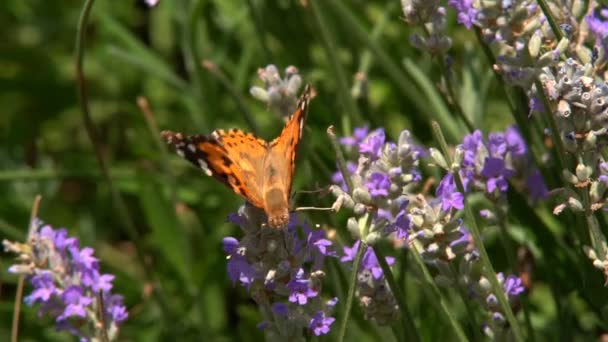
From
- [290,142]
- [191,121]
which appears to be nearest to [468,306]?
[290,142]

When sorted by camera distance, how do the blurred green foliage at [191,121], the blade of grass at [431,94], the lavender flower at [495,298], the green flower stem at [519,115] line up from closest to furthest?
the lavender flower at [495,298] < the green flower stem at [519,115] < the blurred green foliage at [191,121] < the blade of grass at [431,94]

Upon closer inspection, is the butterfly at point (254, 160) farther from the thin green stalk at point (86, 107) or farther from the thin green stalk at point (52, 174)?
the thin green stalk at point (52, 174)

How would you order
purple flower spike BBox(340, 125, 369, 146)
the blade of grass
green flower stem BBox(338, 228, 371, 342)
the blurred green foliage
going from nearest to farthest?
green flower stem BBox(338, 228, 371, 342) < purple flower spike BBox(340, 125, 369, 146) < the blurred green foliage < the blade of grass

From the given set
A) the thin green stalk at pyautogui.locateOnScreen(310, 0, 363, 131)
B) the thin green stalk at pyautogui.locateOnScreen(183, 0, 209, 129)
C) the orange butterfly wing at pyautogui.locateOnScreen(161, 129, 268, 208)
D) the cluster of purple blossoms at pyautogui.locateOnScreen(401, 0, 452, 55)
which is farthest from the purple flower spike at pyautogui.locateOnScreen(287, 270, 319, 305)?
the thin green stalk at pyautogui.locateOnScreen(183, 0, 209, 129)

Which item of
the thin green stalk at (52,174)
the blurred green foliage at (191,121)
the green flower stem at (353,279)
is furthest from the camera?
the thin green stalk at (52,174)

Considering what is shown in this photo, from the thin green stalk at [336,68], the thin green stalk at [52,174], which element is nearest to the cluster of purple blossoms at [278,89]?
the thin green stalk at [336,68]

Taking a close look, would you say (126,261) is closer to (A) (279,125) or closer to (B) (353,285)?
(A) (279,125)

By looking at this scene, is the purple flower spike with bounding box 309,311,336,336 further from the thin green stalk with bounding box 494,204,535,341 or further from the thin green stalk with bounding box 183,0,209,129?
the thin green stalk with bounding box 183,0,209,129
